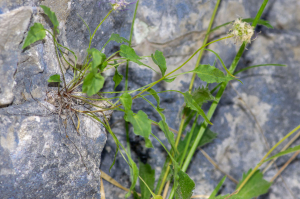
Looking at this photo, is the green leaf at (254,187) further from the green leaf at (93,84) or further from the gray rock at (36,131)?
the green leaf at (93,84)

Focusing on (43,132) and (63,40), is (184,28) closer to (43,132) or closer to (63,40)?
(63,40)

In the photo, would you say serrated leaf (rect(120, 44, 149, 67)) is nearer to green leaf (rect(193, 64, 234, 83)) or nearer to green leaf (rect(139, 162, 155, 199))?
green leaf (rect(193, 64, 234, 83))

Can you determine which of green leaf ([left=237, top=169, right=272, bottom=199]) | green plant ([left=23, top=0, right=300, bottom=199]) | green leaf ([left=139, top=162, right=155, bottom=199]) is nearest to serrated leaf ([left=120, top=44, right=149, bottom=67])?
green plant ([left=23, top=0, right=300, bottom=199])

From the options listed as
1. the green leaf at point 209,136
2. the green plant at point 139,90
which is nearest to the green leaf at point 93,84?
the green plant at point 139,90

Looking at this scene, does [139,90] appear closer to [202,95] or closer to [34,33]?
[202,95]

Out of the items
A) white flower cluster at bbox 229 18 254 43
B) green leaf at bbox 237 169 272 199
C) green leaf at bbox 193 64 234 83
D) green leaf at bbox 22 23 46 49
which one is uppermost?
white flower cluster at bbox 229 18 254 43
